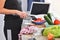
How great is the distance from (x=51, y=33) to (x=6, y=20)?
79cm

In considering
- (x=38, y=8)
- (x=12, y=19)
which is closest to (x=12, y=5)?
(x=12, y=19)

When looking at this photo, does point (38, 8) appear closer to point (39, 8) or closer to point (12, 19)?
point (39, 8)

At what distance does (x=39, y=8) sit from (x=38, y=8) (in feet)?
0.04

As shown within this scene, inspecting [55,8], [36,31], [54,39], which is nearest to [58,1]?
[55,8]

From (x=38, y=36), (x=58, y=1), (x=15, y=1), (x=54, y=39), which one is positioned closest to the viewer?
(x=54, y=39)

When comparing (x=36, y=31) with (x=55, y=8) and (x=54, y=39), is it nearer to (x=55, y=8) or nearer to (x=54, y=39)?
(x=54, y=39)

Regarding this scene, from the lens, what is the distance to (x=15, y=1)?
1754mm

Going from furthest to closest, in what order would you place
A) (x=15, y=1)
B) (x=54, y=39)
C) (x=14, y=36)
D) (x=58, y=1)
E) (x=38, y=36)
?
(x=58, y=1)
(x=14, y=36)
(x=15, y=1)
(x=38, y=36)
(x=54, y=39)

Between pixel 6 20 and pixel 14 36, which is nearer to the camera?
pixel 6 20

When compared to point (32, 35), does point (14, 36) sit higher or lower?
lower

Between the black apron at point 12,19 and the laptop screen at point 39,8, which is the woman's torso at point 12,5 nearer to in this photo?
the black apron at point 12,19

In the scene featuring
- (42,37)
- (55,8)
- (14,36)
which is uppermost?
(55,8)

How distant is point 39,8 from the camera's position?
6.34ft

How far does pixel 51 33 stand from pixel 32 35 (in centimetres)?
16
